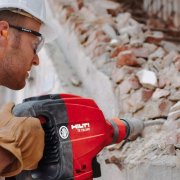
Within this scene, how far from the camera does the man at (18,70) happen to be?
120cm

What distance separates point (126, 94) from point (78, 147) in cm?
102

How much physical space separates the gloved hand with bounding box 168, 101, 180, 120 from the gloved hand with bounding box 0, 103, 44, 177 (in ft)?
2.87

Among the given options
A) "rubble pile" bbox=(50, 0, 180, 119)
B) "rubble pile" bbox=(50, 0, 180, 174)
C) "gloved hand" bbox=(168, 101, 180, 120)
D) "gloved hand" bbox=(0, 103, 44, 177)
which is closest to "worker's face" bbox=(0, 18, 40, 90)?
"gloved hand" bbox=(0, 103, 44, 177)

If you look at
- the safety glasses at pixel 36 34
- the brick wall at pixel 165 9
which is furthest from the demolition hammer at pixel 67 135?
the brick wall at pixel 165 9

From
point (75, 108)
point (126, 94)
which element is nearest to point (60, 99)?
point (75, 108)

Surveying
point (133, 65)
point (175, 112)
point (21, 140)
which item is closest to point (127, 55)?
point (133, 65)

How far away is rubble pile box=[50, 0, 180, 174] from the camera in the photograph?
194cm

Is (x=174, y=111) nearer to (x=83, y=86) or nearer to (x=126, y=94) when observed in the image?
(x=126, y=94)

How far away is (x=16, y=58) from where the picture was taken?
1431mm

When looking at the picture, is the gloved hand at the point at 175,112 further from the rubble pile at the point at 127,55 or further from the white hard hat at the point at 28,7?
the white hard hat at the point at 28,7

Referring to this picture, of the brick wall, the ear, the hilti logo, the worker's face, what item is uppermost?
the brick wall

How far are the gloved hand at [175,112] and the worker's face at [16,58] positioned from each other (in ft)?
2.73

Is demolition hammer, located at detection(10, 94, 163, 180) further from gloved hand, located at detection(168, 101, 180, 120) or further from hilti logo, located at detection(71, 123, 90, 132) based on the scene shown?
gloved hand, located at detection(168, 101, 180, 120)

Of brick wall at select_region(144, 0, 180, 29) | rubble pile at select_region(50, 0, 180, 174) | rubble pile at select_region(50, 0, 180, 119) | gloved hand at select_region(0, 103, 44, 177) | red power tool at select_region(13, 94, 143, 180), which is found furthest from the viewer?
brick wall at select_region(144, 0, 180, 29)
